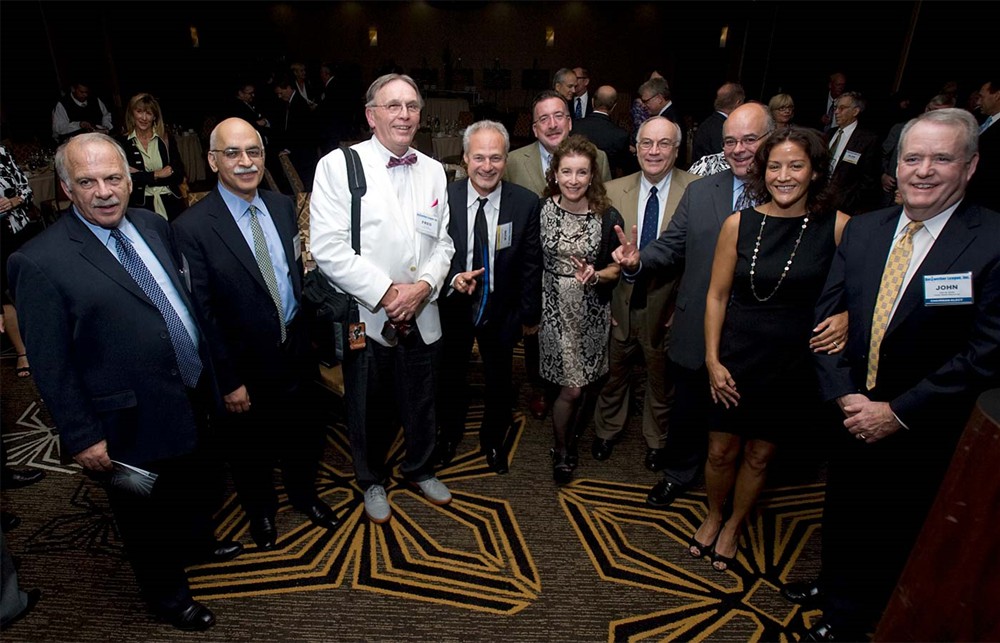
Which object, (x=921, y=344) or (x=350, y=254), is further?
(x=350, y=254)

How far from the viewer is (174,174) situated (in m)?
4.59

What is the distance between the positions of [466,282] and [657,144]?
1.10 m

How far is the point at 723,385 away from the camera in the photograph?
7.48 feet

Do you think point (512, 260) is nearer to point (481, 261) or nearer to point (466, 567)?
point (481, 261)

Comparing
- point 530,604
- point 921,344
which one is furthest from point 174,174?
point 921,344

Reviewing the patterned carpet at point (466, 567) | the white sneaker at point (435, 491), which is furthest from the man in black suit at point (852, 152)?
the white sneaker at point (435, 491)

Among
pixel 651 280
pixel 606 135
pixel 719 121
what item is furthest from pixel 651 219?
pixel 719 121

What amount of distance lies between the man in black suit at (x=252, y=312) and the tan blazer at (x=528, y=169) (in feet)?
4.59

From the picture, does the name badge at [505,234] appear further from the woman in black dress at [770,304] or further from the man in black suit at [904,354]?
the man in black suit at [904,354]

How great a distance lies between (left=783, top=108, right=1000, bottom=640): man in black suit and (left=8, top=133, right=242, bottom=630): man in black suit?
2263 mm

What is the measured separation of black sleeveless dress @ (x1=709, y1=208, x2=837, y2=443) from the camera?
2.11m

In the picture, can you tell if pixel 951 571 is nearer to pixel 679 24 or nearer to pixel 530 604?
pixel 530 604

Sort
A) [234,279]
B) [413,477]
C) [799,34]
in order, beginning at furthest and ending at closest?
[799,34], [413,477], [234,279]

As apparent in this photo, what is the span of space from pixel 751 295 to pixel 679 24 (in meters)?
14.2
